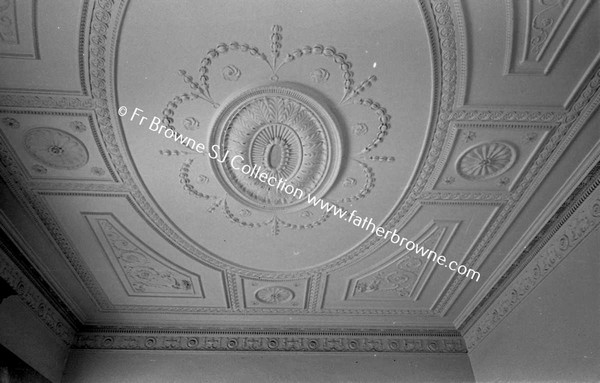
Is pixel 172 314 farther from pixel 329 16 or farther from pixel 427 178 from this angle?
pixel 329 16

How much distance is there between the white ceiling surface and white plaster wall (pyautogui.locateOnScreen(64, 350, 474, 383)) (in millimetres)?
686

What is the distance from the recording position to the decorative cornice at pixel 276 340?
4.86 meters

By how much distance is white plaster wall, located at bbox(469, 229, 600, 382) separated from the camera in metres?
3.05

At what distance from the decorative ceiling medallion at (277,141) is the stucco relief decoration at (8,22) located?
1254 mm

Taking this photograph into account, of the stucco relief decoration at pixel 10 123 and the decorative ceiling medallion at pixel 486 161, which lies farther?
the decorative ceiling medallion at pixel 486 161

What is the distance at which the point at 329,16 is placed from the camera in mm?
2350

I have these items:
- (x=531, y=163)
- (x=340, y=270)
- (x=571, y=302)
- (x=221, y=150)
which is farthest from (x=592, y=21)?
(x=340, y=270)

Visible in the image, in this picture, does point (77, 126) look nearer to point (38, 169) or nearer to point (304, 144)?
point (38, 169)

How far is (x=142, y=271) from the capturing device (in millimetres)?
4164

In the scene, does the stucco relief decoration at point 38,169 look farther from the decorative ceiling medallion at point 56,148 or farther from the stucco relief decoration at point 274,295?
the stucco relief decoration at point 274,295

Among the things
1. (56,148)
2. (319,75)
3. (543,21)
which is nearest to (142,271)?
(56,148)

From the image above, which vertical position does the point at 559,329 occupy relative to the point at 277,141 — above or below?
below

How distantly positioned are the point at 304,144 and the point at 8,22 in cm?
193

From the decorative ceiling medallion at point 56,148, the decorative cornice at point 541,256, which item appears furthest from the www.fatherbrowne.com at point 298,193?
the decorative ceiling medallion at point 56,148
